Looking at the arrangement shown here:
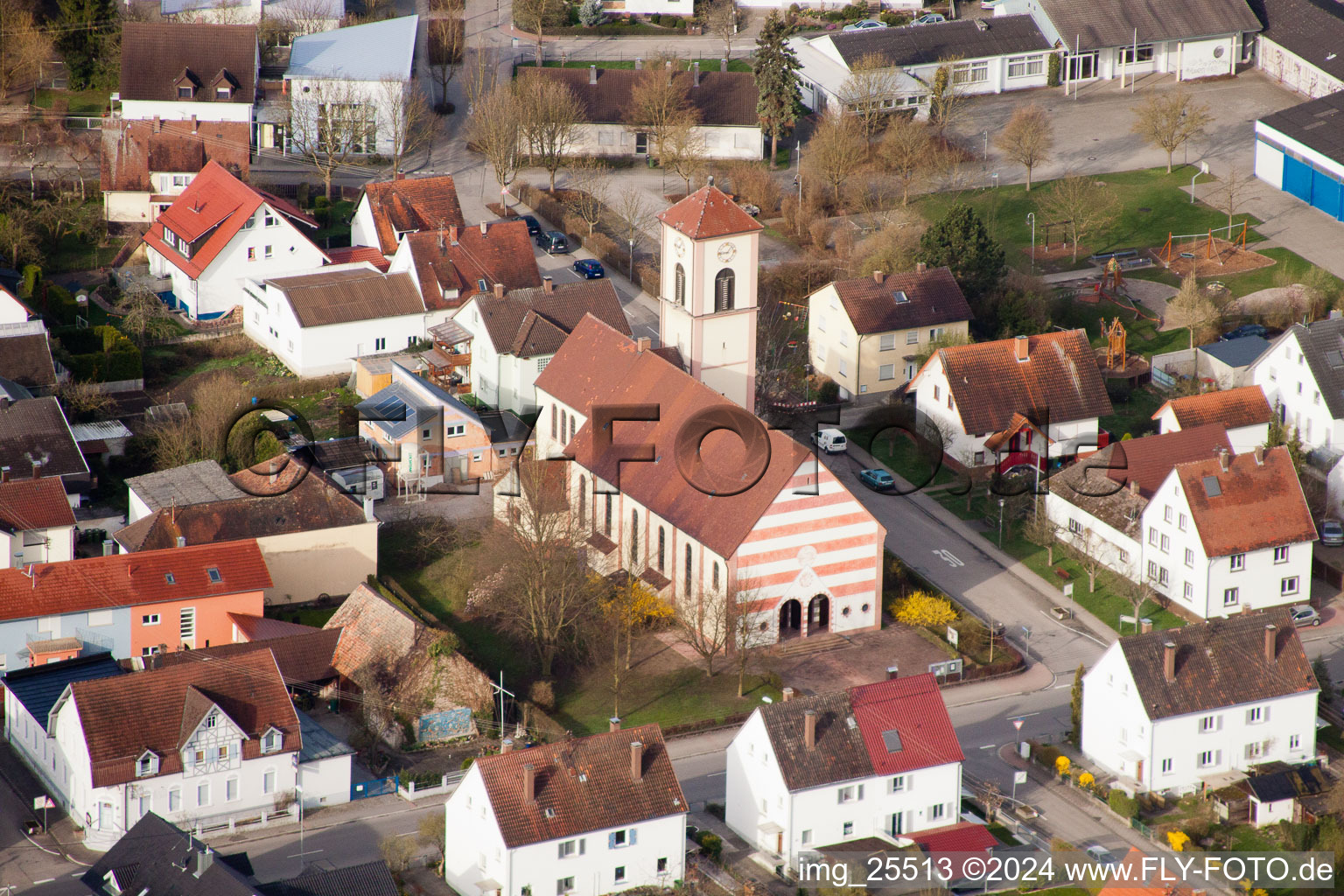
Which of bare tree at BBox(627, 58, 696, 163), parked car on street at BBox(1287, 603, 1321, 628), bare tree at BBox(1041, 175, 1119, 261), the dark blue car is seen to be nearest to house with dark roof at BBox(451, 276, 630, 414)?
the dark blue car

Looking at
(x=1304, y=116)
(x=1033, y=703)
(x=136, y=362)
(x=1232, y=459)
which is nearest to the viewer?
(x=1033, y=703)

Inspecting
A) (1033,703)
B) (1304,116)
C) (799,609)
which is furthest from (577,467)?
(1304,116)

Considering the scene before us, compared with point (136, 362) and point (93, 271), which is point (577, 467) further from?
point (93, 271)

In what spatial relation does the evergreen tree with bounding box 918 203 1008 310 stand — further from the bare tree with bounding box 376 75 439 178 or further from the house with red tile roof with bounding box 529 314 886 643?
the bare tree with bounding box 376 75 439 178

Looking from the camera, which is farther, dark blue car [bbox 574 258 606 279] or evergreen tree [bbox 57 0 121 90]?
evergreen tree [bbox 57 0 121 90]

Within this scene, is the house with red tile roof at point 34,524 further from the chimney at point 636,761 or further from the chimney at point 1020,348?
the chimney at point 1020,348

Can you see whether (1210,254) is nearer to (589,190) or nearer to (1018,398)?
(1018,398)

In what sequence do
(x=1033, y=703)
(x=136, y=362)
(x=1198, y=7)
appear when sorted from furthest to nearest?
(x=1198, y=7), (x=136, y=362), (x=1033, y=703)
